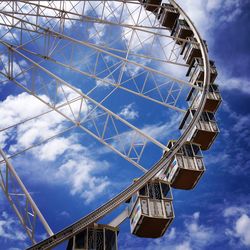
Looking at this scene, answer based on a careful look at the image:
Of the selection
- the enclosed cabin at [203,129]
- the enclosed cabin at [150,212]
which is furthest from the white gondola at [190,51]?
the enclosed cabin at [150,212]

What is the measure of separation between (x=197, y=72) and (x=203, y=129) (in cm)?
463

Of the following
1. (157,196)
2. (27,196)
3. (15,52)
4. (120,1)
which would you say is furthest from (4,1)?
(157,196)

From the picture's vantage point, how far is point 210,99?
1683 centimetres

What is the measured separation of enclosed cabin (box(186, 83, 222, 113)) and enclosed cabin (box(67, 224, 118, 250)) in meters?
7.51

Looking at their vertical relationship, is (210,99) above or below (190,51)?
below

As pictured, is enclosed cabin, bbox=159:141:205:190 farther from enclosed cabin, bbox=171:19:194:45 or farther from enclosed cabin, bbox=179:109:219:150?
enclosed cabin, bbox=171:19:194:45

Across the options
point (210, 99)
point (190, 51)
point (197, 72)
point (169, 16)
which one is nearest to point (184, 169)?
point (210, 99)

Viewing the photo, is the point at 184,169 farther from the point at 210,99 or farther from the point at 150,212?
the point at 210,99

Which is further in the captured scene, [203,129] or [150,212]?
[203,129]

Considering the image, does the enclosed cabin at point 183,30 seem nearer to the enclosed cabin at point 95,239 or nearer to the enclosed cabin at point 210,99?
the enclosed cabin at point 210,99

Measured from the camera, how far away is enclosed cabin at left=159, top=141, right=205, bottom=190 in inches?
526

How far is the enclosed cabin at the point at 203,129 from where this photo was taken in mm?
14961

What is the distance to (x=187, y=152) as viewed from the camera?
14.0m

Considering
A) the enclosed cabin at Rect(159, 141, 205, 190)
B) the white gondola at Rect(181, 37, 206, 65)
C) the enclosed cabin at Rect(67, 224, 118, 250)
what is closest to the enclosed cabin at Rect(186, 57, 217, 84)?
the white gondola at Rect(181, 37, 206, 65)
